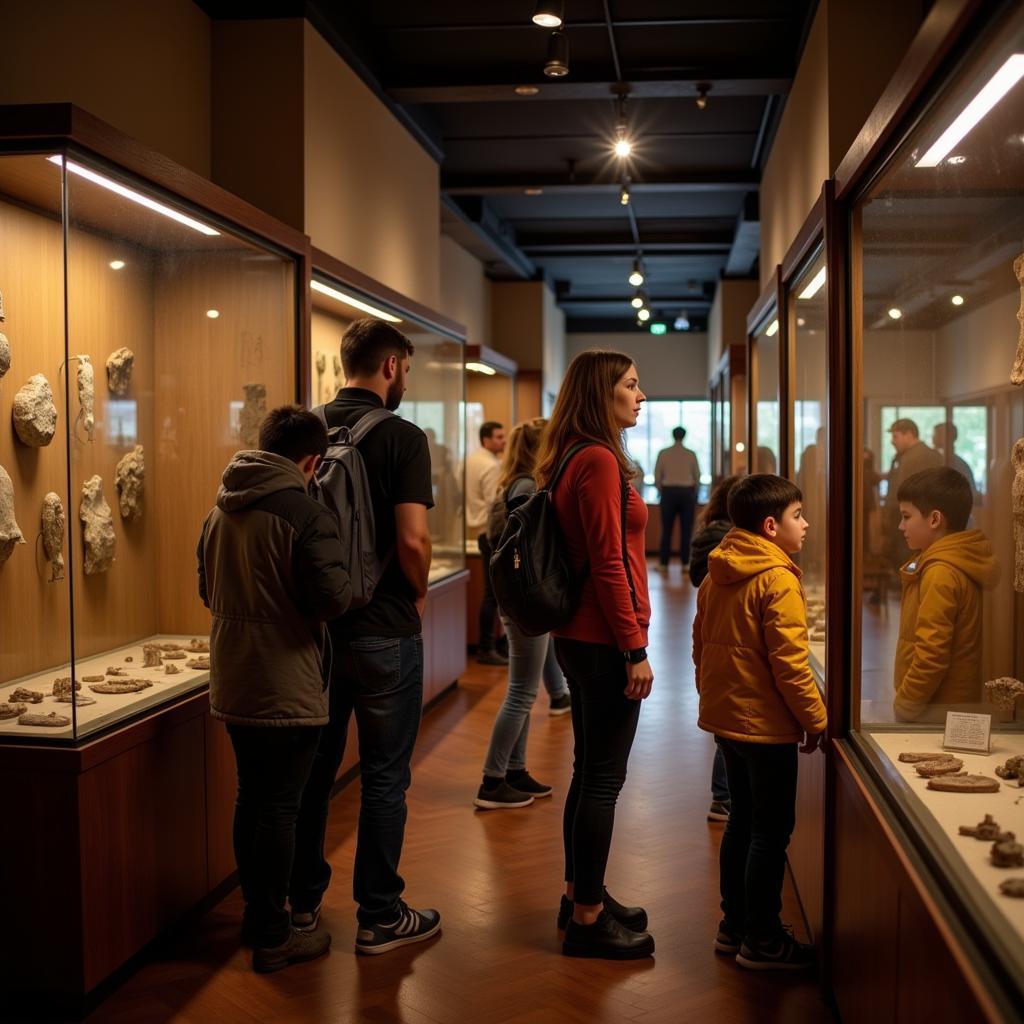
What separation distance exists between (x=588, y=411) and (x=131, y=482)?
59.2 inches

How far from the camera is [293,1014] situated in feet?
9.82

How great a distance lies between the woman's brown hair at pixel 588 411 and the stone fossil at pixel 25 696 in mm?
1461

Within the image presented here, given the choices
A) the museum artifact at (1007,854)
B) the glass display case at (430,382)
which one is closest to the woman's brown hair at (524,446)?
the glass display case at (430,382)

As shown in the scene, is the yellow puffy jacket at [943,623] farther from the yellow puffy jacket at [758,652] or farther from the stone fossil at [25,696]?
the stone fossil at [25,696]

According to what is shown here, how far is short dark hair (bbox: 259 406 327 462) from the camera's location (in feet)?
10.2

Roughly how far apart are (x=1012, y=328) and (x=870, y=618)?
2.70 feet

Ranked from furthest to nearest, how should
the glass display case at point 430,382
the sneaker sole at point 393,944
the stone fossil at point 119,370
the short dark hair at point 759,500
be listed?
the glass display case at point 430,382
the stone fossil at point 119,370
the sneaker sole at point 393,944
the short dark hair at point 759,500

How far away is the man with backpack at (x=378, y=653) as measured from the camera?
126 inches

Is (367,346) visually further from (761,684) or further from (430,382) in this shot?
(430,382)

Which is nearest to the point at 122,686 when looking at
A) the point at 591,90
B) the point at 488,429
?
the point at 591,90

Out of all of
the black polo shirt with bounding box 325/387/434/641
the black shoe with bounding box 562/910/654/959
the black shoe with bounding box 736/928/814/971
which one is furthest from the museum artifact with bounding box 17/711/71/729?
the black shoe with bounding box 736/928/814/971

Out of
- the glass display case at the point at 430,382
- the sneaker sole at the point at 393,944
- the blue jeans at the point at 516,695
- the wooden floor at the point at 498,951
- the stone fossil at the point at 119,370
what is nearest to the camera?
the wooden floor at the point at 498,951

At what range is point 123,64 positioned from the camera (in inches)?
182

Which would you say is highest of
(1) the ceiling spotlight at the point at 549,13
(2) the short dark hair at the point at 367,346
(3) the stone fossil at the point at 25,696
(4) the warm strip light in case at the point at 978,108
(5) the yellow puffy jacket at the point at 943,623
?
(1) the ceiling spotlight at the point at 549,13
